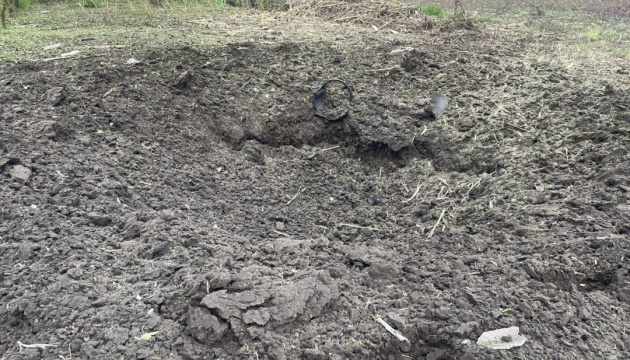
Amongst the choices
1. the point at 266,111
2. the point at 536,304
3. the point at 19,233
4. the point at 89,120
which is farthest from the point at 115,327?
the point at 266,111

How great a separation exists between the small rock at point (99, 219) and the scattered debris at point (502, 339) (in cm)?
165

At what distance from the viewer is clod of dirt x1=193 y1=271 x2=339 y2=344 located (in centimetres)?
188

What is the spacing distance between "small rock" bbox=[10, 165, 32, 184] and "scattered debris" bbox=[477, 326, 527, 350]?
2164mm

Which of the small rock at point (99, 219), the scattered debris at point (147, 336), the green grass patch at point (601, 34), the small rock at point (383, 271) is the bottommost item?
the small rock at point (383, 271)

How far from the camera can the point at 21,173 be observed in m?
2.70

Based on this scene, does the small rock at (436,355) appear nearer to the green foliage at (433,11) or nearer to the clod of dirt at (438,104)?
the clod of dirt at (438,104)

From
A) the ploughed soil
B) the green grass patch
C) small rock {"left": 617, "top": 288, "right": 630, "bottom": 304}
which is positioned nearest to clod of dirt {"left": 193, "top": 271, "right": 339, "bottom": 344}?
the ploughed soil

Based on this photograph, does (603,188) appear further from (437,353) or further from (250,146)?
(250,146)

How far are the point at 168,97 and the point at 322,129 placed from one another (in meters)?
1.07

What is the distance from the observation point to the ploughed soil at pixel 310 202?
1.98 meters

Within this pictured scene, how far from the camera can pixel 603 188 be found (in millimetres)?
2865

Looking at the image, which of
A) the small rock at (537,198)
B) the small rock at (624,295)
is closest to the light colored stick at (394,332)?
the small rock at (624,295)

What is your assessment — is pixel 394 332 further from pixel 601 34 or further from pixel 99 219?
pixel 601 34

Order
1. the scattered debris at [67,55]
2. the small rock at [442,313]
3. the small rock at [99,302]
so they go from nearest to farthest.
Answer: the small rock at [99,302] → the small rock at [442,313] → the scattered debris at [67,55]
